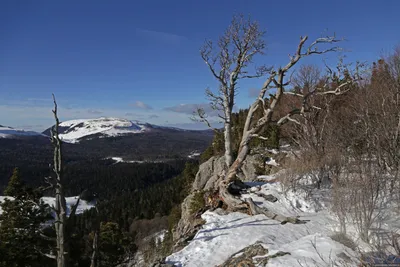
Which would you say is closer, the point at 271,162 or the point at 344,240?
the point at 344,240

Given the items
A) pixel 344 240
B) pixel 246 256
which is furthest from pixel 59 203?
pixel 344 240

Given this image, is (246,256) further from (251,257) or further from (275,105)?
(275,105)

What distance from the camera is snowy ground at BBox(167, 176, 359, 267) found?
16.9ft

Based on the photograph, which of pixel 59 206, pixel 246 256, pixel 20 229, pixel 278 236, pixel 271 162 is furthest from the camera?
pixel 271 162

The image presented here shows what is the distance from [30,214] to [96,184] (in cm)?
15640

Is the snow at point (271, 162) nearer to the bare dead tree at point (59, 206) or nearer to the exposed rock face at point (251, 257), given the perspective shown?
the exposed rock face at point (251, 257)

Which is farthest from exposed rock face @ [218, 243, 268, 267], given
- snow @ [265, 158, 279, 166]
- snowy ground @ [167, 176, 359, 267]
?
snow @ [265, 158, 279, 166]

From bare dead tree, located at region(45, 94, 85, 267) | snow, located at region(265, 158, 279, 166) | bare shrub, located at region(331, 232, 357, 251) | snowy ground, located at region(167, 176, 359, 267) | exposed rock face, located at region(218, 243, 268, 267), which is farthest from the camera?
snow, located at region(265, 158, 279, 166)

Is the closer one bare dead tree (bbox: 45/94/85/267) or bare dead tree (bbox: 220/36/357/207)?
bare dead tree (bbox: 45/94/85/267)

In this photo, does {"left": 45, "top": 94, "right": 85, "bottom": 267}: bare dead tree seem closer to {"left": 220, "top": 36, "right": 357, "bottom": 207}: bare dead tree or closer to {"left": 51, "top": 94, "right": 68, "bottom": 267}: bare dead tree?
{"left": 51, "top": 94, "right": 68, "bottom": 267}: bare dead tree

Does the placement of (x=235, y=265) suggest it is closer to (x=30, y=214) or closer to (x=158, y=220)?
(x=30, y=214)

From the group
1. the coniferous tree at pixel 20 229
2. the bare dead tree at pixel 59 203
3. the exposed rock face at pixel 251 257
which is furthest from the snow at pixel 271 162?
the bare dead tree at pixel 59 203

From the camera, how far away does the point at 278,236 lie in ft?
25.1

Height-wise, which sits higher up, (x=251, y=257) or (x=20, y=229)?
(x=251, y=257)
